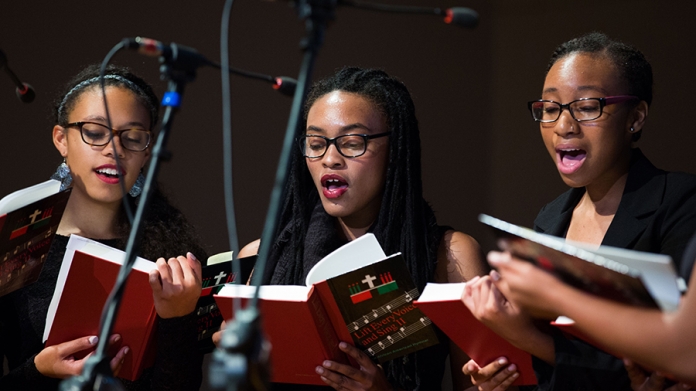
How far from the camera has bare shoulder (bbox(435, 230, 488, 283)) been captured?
7.35ft

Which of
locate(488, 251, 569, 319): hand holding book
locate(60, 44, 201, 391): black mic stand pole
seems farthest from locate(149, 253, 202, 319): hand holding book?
locate(488, 251, 569, 319): hand holding book

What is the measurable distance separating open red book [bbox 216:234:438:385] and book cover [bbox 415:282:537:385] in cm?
9

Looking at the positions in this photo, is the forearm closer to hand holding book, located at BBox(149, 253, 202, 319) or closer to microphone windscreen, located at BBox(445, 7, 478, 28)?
microphone windscreen, located at BBox(445, 7, 478, 28)

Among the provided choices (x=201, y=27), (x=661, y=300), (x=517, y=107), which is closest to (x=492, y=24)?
(x=517, y=107)

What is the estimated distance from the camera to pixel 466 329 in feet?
5.84

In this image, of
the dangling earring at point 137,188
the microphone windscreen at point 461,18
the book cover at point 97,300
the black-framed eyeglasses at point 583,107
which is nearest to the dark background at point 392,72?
the dangling earring at point 137,188

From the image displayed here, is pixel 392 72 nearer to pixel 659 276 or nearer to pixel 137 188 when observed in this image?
pixel 137 188

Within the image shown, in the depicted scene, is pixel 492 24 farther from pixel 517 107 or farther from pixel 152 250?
pixel 152 250

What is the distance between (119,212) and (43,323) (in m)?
0.46

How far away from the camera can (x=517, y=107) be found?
4469 mm

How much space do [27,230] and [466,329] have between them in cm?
123

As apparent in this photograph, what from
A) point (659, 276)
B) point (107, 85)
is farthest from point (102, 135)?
point (659, 276)

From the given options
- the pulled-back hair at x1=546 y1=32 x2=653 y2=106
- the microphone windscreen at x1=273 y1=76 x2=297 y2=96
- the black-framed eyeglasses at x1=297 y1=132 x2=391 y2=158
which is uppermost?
the pulled-back hair at x1=546 y1=32 x2=653 y2=106

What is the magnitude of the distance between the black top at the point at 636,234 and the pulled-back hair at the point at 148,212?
4.61 ft
